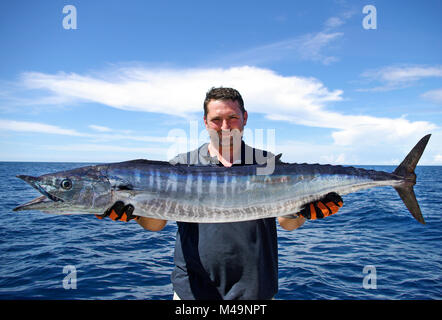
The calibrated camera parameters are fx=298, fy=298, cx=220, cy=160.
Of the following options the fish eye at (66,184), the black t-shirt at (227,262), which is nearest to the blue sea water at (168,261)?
the black t-shirt at (227,262)

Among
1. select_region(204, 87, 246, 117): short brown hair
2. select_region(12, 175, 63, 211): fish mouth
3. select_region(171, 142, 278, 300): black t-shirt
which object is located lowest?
select_region(171, 142, 278, 300): black t-shirt

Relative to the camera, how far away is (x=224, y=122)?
375 centimetres

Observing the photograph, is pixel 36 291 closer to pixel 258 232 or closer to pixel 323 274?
pixel 258 232

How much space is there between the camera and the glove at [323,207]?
340 centimetres

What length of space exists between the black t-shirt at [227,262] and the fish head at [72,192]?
0.98 metres

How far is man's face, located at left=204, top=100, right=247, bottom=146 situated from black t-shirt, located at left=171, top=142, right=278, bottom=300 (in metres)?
1.09

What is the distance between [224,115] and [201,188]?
1.02 meters

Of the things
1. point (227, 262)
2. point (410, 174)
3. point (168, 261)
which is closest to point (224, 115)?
point (227, 262)

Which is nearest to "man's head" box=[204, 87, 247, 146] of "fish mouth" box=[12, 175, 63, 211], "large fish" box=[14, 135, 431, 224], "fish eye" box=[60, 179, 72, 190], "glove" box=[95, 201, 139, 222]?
"large fish" box=[14, 135, 431, 224]

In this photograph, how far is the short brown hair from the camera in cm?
379

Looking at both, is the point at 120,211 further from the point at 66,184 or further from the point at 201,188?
the point at 201,188

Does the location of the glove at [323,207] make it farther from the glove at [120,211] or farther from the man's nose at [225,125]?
the glove at [120,211]

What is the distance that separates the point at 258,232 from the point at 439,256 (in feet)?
30.8

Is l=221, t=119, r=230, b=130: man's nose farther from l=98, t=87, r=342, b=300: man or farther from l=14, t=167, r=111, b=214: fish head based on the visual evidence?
l=14, t=167, r=111, b=214: fish head
